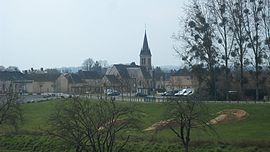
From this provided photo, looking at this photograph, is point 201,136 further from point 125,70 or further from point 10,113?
point 125,70

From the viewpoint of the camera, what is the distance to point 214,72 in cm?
5931

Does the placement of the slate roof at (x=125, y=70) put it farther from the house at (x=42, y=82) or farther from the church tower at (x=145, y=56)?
the house at (x=42, y=82)

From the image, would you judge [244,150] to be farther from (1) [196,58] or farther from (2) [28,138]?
(1) [196,58]

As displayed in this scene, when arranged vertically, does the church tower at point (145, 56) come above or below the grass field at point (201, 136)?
above

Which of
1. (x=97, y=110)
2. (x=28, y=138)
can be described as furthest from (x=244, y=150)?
(x=28, y=138)

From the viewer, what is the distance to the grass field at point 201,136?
34984 mm

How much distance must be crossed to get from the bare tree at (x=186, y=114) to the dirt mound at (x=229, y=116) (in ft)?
23.6

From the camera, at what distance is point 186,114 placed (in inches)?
1316

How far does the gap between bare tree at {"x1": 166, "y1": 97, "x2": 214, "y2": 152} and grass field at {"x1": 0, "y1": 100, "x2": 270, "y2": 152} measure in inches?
80.6

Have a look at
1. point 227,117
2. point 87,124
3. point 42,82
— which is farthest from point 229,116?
point 42,82

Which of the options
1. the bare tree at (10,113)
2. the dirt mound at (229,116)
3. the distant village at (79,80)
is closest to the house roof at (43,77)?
the distant village at (79,80)

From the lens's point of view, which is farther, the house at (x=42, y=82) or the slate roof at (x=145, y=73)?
the slate roof at (x=145, y=73)

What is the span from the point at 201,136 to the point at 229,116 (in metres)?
7.75

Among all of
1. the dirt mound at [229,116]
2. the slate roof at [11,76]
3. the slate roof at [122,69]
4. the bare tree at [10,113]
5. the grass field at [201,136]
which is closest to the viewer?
the grass field at [201,136]
